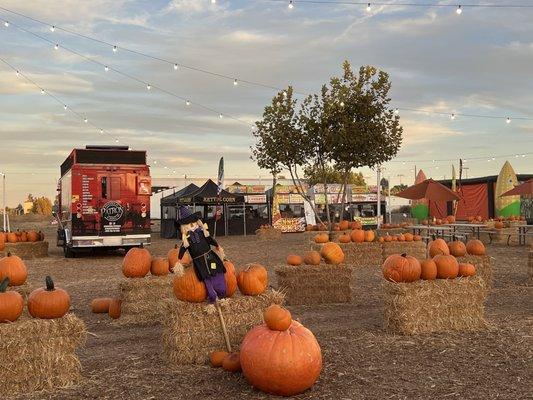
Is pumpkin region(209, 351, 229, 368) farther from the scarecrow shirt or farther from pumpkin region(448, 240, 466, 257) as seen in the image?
pumpkin region(448, 240, 466, 257)

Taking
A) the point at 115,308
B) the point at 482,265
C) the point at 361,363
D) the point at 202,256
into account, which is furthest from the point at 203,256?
the point at 482,265

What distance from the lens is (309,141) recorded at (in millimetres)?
23766

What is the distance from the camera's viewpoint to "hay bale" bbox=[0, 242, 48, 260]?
60.3 feet

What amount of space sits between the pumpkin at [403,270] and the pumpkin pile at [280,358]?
2494 mm

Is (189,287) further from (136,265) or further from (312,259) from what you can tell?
(312,259)

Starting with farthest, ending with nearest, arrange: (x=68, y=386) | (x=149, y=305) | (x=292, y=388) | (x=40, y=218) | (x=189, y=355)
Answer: (x=40, y=218) < (x=149, y=305) < (x=189, y=355) < (x=68, y=386) < (x=292, y=388)

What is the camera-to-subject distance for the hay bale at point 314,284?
370 inches

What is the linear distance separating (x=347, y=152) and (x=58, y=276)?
42.3 ft

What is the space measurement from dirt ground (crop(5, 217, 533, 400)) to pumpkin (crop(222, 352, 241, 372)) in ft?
0.26

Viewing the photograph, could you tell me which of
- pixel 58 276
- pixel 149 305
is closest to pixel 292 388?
pixel 149 305

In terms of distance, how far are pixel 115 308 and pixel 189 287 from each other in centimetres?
289

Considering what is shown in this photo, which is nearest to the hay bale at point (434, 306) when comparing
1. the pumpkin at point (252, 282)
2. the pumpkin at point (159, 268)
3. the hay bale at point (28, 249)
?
the pumpkin at point (252, 282)

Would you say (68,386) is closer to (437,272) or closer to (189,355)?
(189,355)

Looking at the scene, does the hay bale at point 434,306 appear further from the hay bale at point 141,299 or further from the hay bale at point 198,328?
the hay bale at point 141,299
